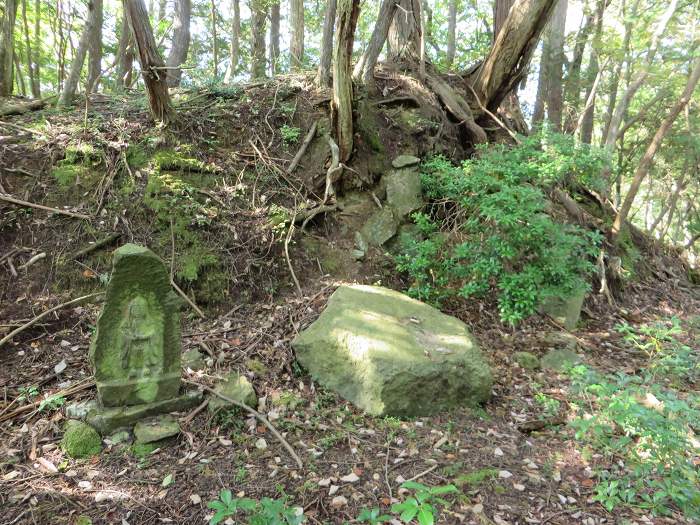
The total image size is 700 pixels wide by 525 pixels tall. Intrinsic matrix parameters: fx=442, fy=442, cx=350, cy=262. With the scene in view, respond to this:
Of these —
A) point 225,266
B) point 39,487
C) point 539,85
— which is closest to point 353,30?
point 225,266

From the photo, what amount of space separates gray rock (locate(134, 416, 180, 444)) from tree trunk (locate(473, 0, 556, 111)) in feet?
25.8

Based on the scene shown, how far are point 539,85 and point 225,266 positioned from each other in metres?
10.2

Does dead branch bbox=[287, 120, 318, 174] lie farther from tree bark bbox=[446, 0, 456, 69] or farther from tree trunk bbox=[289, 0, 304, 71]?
tree bark bbox=[446, 0, 456, 69]

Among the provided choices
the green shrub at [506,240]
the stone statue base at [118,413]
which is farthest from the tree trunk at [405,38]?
the stone statue base at [118,413]

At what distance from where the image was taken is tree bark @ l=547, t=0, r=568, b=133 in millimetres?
11031

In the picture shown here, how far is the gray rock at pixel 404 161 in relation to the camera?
7449 mm

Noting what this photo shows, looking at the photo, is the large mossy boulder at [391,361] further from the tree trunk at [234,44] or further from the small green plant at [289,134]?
the tree trunk at [234,44]

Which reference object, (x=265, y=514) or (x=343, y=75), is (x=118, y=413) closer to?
(x=265, y=514)

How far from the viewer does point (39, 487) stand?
3.01m

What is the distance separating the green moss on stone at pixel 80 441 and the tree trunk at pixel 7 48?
6610mm

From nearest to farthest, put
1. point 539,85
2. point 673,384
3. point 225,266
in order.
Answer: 1. point 673,384
2. point 225,266
3. point 539,85

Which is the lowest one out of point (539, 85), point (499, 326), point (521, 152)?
point (499, 326)

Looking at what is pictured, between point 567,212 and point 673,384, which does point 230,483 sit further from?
point 567,212

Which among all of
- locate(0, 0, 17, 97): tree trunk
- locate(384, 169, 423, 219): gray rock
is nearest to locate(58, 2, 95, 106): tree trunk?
locate(0, 0, 17, 97): tree trunk
